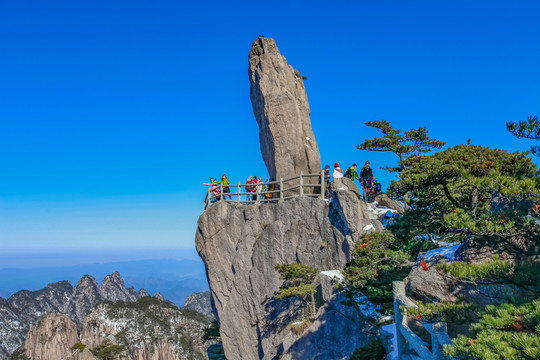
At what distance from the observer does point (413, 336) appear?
34.4ft

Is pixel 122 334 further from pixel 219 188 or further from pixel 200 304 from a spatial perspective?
pixel 200 304

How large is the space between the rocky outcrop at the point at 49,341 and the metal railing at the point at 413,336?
79120mm

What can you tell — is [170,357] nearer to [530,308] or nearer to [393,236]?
[393,236]

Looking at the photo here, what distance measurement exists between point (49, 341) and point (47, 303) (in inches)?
1808

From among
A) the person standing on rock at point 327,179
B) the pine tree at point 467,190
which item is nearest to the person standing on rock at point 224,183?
the person standing on rock at point 327,179

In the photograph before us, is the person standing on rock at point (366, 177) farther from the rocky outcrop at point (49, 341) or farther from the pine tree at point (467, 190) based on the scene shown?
the rocky outcrop at point (49, 341)

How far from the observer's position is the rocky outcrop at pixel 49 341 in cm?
7538

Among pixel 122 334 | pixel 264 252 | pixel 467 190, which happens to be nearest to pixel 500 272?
pixel 467 190

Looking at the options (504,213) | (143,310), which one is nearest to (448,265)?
(504,213)

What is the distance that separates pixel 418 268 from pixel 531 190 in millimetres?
3674

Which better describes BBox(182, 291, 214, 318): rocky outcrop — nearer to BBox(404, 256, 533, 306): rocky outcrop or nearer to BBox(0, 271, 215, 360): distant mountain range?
BBox(0, 271, 215, 360): distant mountain range

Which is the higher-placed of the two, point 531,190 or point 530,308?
point 531,190

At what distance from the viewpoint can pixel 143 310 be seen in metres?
79.7

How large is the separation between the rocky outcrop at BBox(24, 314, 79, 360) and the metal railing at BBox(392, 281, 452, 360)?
79.1 meters
